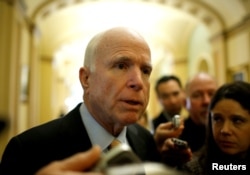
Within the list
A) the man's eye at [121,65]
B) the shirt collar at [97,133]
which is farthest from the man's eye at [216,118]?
the man's eye at [121,65]

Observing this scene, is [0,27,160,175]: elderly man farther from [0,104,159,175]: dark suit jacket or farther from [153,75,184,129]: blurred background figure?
[153,75,184,129]: blurred background figure

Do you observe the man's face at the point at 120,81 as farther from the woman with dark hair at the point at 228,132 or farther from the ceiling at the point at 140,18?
the ceiling at the point at 140,18

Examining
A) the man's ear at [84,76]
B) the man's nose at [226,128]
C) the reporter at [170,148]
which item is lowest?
the reporter at [170,148]

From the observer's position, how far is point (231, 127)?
1693 mm

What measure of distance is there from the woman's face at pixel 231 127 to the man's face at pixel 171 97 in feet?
5.87

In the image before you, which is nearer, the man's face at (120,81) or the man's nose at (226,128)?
the man's face at (120,81)

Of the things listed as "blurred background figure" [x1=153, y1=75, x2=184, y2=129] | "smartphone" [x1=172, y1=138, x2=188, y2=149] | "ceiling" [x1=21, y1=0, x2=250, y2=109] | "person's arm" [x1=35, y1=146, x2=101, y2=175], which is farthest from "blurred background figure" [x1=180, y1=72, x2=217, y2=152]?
"ceiling" [x1=21, y1=0, x2=250, y2=109]

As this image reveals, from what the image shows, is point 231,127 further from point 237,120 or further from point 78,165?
A: point 78,165

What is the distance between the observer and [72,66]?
18.8 meters

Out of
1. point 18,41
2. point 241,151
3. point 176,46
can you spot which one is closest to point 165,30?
point 176,46

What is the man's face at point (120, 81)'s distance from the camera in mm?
1189

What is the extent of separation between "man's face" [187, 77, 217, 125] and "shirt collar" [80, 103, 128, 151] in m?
1.56

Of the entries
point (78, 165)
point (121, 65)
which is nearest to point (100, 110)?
point (121, 65)

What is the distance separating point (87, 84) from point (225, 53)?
8089 millimetres
